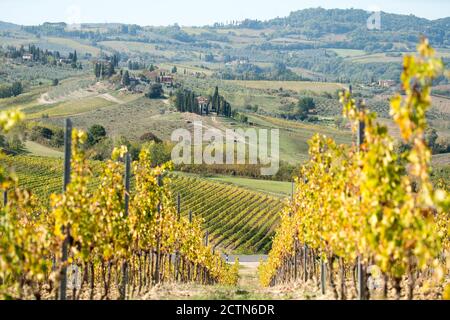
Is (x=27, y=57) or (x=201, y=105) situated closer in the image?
(x=201, y=105)

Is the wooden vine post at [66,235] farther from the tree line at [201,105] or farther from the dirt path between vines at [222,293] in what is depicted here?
the tree line at [201,105]

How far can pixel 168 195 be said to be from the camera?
56.0 ft

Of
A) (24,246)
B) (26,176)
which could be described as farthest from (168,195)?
(26,176)

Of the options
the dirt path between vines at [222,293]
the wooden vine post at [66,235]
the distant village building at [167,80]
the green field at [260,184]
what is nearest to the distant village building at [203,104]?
the distant village building at [167,80]

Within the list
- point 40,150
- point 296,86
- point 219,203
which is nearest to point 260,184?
point 219,203

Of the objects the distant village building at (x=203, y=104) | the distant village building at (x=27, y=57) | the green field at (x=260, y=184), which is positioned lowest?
the green field at (x=260, y=184)

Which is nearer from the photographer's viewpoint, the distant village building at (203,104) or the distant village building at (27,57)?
the distant village building at (203,104)

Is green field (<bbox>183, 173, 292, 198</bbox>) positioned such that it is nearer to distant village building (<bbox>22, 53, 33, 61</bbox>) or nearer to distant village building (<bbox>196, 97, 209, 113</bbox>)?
distant village building (<bbox>196, 97, 209, 113</bbox>)

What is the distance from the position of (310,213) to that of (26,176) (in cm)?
4648

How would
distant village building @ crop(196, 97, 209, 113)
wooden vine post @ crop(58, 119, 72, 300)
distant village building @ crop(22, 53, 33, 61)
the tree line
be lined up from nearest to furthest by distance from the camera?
wooden vine post @ crop(58, 119, 72, 300) < the tree line < distant village building @ crop(196, 97, 209, 113) < distant village building @ crop(22, 53, 33, 61)

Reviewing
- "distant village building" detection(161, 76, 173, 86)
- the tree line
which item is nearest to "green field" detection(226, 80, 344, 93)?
"distant village building" detection(161, 76, 173, 86)

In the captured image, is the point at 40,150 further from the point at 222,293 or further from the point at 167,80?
the point at 167,80

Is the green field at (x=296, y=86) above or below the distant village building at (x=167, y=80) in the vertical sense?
below
